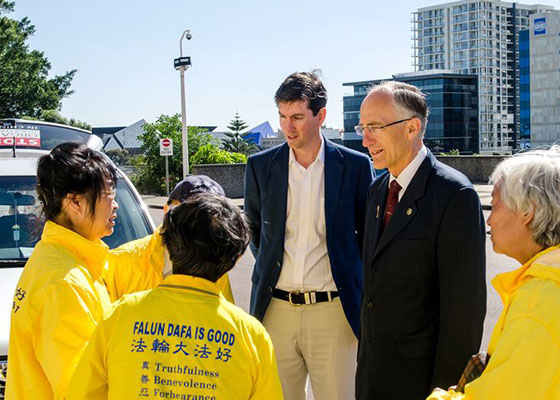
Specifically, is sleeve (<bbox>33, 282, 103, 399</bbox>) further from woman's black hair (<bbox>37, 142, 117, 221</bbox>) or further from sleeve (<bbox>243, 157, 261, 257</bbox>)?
sleeve (<bbox>243, 157, 261, 257</bbox>)

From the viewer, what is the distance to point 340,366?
3695 millimetres

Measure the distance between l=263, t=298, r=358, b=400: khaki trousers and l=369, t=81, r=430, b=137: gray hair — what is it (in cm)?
106

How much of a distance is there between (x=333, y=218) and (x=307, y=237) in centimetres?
17

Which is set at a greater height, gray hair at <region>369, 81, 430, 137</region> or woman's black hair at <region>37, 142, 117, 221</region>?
gray hair at <region>369, 81, 430, 137</region>

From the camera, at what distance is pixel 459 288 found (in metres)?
2.89

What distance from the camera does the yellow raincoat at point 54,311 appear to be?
2234 millimetres

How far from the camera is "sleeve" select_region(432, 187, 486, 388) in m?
2.88

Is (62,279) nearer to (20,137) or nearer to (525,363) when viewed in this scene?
(525,363)

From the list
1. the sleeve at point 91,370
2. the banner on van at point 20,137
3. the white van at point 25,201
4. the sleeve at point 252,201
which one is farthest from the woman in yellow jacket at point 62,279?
the banner on van at point 20,137

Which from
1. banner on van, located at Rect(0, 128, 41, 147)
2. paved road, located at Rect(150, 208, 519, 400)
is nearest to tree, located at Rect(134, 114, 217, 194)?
paved road, located at Rect(150, 208, 519, 400)

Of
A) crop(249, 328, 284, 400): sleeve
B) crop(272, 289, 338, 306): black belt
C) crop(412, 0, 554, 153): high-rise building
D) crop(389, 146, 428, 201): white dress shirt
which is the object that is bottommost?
crop(272, 289, 338, 306): black belt

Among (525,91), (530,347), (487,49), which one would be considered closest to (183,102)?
(530,347)

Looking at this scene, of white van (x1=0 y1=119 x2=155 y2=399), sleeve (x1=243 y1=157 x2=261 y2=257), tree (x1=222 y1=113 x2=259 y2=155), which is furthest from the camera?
tree (x1=222 y1=113 x2=259 y2=155)

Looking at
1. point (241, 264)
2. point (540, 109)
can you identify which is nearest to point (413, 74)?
point (540, 109)
